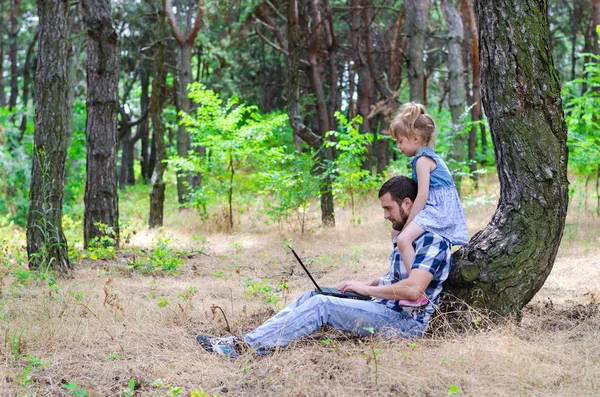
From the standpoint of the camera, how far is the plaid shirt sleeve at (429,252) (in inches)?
155

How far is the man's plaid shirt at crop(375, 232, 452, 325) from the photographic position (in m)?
3.95

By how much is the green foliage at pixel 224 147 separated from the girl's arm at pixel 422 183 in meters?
6.77

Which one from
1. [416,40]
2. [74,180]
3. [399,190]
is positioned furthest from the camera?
[74,180]

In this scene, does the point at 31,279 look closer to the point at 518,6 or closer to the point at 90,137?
the point at 90,137

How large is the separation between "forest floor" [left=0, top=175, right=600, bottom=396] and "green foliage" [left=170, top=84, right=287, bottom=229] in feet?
14.5

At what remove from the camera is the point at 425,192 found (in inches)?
161

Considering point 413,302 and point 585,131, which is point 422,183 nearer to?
point 413,302

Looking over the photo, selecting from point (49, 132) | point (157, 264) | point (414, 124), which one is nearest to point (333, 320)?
point (414, 124)

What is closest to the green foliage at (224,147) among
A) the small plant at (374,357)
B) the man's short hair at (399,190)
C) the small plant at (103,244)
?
the small plant at (103,244)

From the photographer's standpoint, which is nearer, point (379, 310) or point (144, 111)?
point (379, 310)

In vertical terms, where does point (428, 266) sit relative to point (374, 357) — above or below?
above

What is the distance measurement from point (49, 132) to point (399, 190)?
439 cm

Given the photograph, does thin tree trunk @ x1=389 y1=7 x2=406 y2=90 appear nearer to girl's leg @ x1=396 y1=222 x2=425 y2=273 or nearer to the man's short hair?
the man's short hair

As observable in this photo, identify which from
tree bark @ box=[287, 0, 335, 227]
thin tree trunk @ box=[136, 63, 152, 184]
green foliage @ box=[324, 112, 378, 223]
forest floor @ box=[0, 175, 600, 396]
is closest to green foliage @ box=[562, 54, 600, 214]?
forest floor @ box=[0, 175, 600, 396]
